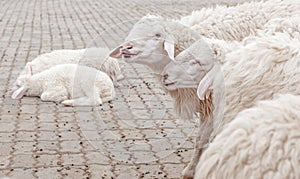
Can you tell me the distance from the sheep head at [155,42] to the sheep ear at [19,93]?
8.61 feet

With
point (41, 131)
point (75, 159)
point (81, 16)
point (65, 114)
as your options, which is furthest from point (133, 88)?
point (81, 16)

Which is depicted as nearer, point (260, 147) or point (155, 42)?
point (260, 147)

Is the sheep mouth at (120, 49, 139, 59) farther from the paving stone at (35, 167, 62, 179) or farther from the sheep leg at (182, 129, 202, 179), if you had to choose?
the paving stone at (35, 167, 62, 179)

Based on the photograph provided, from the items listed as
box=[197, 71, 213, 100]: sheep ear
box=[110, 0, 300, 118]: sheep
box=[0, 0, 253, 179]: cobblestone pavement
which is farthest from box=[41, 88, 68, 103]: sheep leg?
box=[197, 71, 213, 100]: sheep ear

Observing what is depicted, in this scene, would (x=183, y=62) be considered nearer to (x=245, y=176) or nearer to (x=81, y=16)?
(x=245, y=176)

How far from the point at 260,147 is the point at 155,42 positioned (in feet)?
8.61

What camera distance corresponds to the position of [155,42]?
519 centimetres

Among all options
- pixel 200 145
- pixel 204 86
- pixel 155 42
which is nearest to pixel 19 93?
pixel 155 42

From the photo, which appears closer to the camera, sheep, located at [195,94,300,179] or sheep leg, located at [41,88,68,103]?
sheep, located at [195,94,300,179]

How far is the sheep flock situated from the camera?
2.71 meters

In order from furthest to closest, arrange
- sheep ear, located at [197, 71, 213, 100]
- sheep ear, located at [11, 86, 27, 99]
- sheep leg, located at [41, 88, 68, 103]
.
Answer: sheep ear, located at [11, 86, 27, 99]
sheep leg, located at [41, 88, 68, 103]
sheep ear, located at [197, 71, 213, 100]

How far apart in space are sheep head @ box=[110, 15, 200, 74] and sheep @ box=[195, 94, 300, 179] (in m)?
2.24

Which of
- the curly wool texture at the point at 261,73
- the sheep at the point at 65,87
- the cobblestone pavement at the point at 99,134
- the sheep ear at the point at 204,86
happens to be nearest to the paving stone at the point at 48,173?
the cobblestone pavement at the point at 99,134

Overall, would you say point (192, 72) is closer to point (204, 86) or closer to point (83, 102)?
point (204, 86)
